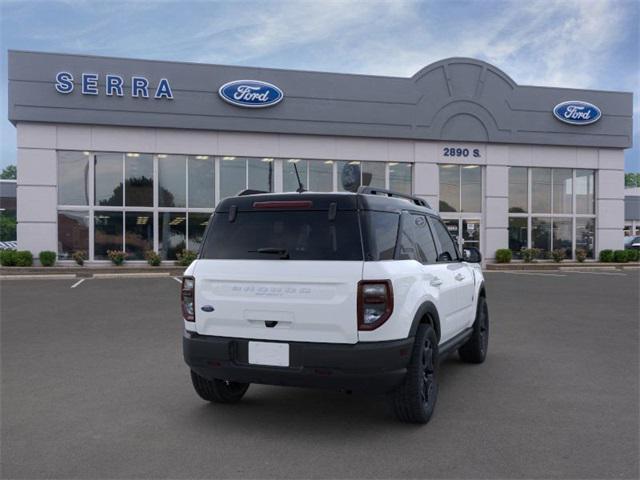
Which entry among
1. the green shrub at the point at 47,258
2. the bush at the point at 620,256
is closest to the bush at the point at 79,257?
the green shrub at the point at 47,258

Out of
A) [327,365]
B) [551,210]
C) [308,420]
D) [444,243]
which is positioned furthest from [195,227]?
[327,365]

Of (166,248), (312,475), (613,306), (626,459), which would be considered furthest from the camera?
(166,248)

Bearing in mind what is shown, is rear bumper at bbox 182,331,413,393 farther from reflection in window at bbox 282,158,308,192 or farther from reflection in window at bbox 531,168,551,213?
reflection in window at bbox 531,168,551,213

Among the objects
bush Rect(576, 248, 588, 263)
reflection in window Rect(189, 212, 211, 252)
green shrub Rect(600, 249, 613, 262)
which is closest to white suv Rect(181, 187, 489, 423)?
reflection in window Rect(189, 212, 211, 252)

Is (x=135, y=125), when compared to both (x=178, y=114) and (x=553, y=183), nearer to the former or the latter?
(x=178, y=114)

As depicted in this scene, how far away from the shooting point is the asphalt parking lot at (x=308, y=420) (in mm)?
3811

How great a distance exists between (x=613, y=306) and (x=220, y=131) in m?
16.3

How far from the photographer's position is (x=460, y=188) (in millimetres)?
25656

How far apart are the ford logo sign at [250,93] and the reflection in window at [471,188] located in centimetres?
916

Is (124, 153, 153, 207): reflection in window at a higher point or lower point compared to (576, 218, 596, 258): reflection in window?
higher

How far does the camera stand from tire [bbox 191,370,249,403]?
16.4ft

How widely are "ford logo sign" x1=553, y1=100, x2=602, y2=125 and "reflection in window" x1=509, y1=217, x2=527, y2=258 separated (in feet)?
16.9

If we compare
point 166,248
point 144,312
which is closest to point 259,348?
point 144,312

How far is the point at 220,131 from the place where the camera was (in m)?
23.1
